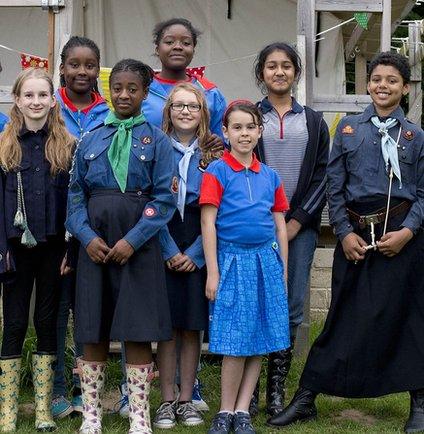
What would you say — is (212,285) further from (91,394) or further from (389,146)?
(389,146)

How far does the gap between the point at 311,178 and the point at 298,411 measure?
47.1 inches

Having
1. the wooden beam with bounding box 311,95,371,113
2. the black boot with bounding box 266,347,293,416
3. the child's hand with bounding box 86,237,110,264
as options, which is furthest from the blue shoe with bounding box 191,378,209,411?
the wooden beam with bounding box 311,95,371,113

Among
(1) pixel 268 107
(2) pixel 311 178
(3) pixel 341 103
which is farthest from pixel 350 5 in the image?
(2) pixel 311 178

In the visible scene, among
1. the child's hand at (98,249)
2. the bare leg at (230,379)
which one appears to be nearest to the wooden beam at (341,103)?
the bare leg at (230,379)

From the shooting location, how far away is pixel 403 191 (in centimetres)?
462

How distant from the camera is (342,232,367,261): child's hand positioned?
15.2 feet

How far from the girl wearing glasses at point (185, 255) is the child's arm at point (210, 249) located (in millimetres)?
150

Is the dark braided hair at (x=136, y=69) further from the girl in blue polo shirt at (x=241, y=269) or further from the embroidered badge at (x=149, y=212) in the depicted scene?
the embroidered badge at (x=149, y=212)

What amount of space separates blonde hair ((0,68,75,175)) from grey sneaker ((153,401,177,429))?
127cm

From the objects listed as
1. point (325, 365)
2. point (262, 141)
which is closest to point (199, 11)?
point (262, 141)

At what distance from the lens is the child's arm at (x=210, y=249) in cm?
452

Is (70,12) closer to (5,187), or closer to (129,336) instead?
(5,187)

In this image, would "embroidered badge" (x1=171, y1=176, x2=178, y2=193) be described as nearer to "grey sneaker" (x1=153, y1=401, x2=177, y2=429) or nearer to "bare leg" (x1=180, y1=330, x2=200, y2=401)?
"bare leg" (x1=180, y1=330, x2=200, y2=401)

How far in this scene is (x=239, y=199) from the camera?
4547mm
